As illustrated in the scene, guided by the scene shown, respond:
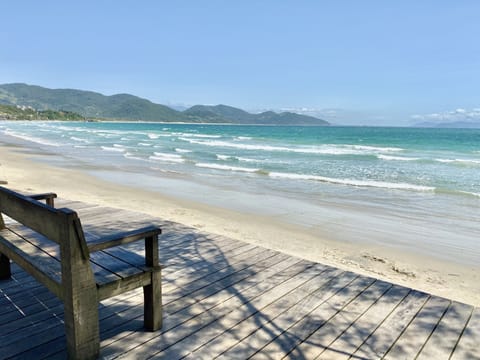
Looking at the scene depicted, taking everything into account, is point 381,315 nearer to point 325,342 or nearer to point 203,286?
point 325,342

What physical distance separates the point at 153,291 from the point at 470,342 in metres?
2.37

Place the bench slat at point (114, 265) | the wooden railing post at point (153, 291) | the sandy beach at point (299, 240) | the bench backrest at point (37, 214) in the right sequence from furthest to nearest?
1. the sandy beach at point (299, 240)
2. the wooden railing post at point (153, 291)
3. the bench slat at point (114, 265)
4. the bench backrest at point (37, 214)

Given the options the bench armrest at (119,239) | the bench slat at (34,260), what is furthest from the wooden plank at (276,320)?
the bench slat at (34,260)

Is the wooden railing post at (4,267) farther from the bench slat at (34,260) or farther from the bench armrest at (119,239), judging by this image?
the bench armrest at (119,239)

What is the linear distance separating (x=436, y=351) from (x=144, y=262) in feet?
7.10

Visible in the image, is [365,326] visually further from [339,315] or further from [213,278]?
[213,278]

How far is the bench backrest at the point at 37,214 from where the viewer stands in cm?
191

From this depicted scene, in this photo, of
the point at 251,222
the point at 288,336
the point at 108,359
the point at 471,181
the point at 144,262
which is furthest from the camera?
the point at 471,181

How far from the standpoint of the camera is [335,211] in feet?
30.1

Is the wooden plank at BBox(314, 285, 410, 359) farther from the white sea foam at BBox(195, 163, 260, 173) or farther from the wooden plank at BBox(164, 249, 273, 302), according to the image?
the white sea foam at BBox(195, 163, 260, 173)

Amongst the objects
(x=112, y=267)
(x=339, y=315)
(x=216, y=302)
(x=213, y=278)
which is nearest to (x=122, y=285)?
(x=112, y=267)

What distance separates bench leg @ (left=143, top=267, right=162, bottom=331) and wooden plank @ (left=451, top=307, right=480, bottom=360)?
2.10 meters

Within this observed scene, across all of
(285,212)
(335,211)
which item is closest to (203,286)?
(285,212)

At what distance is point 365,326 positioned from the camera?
113 inches
